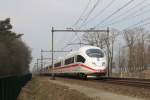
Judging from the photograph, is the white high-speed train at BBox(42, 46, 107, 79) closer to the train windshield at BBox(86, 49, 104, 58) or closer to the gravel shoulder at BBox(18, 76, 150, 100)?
the train windshield at BBox(86, 49, 104, 58)

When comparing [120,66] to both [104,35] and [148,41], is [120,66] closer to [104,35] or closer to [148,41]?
[148,41]

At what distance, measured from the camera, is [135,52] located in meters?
92.2

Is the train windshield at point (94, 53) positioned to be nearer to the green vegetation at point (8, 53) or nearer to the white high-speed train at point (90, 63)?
the white high-speed train at point (90, 63)

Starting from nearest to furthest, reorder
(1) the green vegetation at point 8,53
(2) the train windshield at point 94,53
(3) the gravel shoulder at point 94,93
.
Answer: (3) the gravel shoulder at point 94,93 → (2) the train windshield at point 94,53 → (1) the green vegetation at point 8,53

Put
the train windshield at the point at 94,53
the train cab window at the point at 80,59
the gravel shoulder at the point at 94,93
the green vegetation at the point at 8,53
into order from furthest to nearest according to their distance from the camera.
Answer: the green vegetation at the point at 8,53 < the train cab window at the point at 80,59 < the train windshield at the point at 94,53 < the gravel shoulder at the point at 94,93

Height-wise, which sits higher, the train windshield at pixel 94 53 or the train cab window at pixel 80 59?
the train windshield at pixel 94 53

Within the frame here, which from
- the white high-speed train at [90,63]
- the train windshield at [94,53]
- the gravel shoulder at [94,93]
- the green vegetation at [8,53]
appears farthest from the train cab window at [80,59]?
the green vegetation at [8,53]

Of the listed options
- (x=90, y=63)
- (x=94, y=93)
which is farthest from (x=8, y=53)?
(x=94, y=93)

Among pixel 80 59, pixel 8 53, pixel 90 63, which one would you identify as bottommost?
pixel 90 63

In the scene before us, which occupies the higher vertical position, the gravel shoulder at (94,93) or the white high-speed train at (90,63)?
the white high-speed train at (90,63)

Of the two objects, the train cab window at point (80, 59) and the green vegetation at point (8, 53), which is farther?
the green vegetation at point (8, 53)

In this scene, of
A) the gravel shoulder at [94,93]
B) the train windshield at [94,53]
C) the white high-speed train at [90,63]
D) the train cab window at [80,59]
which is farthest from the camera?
the train cab window at [80,59]

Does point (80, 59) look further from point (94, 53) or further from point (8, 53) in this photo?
point (8, 53)

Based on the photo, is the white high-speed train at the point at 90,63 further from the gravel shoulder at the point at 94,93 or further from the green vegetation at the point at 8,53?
the green vegetation at the point at 8,53
